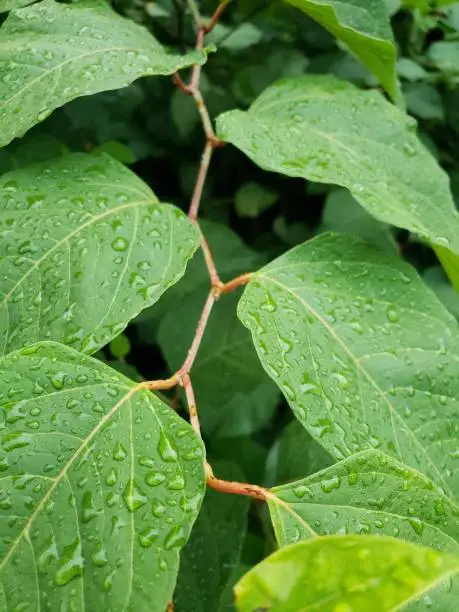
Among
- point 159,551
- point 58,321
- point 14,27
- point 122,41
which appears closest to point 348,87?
point 122,41

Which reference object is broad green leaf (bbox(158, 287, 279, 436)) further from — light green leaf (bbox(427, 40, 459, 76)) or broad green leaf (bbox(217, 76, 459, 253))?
light green leaf (bbox(427, 40, 459, 76))

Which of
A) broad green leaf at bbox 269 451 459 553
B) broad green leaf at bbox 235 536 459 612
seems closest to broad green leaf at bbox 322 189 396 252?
broad green leaf at bbox 269 451 459 553

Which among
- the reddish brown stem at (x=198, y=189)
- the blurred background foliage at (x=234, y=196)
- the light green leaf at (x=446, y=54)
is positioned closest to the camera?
the reddish brown stem at (x=198, y=189)

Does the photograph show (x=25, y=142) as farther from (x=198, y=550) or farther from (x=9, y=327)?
(x=198, y=550)

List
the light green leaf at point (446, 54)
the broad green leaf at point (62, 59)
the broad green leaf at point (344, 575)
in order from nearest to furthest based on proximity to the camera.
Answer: the broad green leaf at point (344, 575), the broad green leaf at point (62, 59), the light green leaf at point (446, 54)

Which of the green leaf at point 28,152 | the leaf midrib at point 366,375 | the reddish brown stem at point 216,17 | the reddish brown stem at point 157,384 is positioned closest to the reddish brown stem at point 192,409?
the reddish brown stem at point 157,384

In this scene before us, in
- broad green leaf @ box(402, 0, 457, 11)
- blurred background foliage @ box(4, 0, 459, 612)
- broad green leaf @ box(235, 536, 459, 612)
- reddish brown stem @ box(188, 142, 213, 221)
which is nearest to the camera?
broad green leaf @ box(235, 536, 459, 612)

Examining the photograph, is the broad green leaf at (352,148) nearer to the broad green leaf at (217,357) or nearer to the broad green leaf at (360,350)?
the broad green leaf at (360,350)
